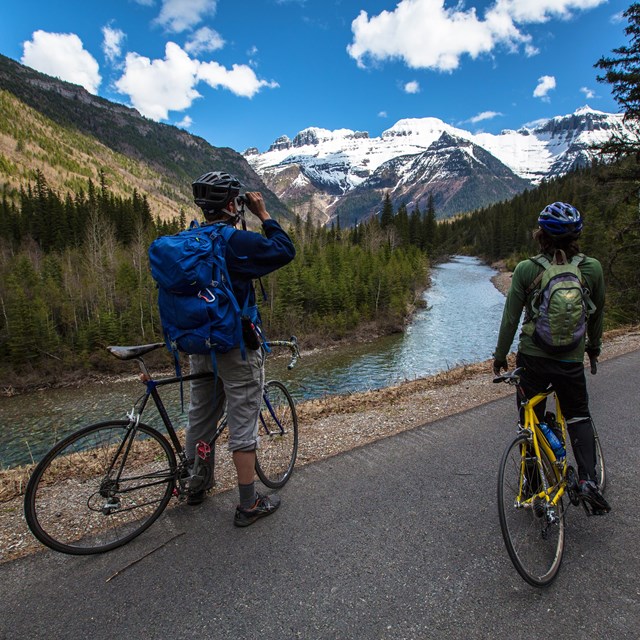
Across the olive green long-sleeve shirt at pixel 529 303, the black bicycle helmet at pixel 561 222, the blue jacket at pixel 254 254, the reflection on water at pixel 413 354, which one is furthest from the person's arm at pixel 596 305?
Answer: the reflection on water at pixel 413 354

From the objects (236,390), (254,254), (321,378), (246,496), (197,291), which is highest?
(254,254)

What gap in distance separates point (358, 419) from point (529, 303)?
4.07 meters

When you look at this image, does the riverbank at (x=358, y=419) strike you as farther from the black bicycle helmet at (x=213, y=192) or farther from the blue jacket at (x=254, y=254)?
the black bicycle helmet at (x=213, y=192)

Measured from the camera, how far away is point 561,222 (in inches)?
121

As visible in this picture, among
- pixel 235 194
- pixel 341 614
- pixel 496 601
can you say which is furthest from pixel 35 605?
pixel 235 194

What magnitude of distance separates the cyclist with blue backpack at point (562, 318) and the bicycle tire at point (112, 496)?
311 cm

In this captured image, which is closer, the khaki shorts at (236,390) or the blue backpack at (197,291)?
the blue backpack at (197,291)

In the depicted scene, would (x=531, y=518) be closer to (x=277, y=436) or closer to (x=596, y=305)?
(x=596, y=305)

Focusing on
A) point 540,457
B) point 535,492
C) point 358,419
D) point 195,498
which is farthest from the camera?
point 358,419

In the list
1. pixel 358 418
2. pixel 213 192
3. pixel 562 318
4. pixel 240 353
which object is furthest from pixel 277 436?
pixel 562 318

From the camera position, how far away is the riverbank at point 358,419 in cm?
376

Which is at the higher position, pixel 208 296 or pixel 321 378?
pixel 208 296

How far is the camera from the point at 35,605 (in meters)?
2.66

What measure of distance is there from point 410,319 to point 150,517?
3794cm
